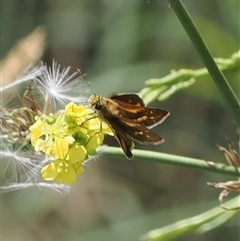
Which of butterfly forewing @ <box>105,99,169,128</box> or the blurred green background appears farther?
the blurred green background

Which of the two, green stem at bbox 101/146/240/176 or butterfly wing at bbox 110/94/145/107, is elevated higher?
butterfly wing at bbox 110/94/145/107

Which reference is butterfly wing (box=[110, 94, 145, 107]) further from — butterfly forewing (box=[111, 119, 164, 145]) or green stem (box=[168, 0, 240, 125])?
green stem (box=[168, 0, 240, 125])

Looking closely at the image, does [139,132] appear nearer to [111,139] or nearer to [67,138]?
[67,138]

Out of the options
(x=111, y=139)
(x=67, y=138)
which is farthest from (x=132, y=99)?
(x=111, y=139)

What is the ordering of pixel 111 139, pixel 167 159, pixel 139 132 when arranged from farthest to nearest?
pixel 111 139, pixel 167 159, pixel 139 132

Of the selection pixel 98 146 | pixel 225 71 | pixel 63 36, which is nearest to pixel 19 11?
pixel 63 36

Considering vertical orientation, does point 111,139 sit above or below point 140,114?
above

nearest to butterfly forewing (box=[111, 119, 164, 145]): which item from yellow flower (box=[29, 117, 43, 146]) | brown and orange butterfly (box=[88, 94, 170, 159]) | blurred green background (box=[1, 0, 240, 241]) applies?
brown and orange butterfly (box=[88, 94, 170, 159])
